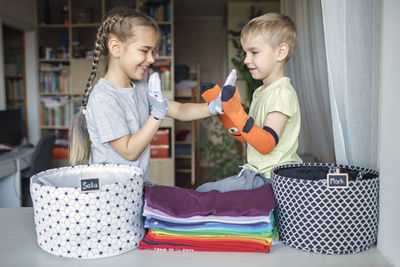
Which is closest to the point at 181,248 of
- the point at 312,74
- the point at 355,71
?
the point at 355,71

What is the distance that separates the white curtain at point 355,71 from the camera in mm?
973

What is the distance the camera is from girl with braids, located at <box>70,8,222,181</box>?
111 centimetres

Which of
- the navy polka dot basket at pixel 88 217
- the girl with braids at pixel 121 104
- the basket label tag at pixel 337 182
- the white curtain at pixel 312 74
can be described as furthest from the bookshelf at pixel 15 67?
the basket label tag at pixel 337 182

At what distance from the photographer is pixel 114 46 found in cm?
122

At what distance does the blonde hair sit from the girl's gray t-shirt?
0.10 m

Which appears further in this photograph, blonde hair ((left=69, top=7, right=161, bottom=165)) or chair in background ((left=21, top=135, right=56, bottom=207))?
chair in background ((left=21, top=135, right=56, bottom=207))

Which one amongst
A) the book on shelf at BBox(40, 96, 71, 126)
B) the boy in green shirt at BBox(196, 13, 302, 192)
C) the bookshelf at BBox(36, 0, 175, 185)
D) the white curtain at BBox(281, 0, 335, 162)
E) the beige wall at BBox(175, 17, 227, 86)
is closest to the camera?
the boy in green shirt at BBox(196, 13, 302, 192)

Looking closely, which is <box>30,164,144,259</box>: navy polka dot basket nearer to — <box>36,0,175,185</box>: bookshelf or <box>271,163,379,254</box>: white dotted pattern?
<box>271,163,379,254</box>: white dotted pattern

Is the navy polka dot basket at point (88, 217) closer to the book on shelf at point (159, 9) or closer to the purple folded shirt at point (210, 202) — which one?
the purple folded shirt at point (210, 202)

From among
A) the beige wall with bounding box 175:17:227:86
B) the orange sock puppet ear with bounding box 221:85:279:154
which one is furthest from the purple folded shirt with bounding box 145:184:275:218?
the beige wall with bounding box 175:17:227:86

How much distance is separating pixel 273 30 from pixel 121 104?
536mm

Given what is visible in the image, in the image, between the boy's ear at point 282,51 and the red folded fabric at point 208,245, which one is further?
the boy's ear at point 282,51

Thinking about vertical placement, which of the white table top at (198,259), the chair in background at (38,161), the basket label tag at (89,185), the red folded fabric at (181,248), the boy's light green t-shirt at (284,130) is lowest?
the chair in background at (38,161)

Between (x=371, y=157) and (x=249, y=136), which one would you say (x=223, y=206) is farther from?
(x=371, y=157)
